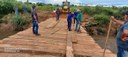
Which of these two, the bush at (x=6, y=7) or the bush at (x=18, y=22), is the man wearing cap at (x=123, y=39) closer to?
the bush at (x=18, y=22)

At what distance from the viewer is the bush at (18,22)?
33.6 meters

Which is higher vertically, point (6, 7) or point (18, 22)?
point (6, 7)

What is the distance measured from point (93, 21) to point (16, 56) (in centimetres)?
2784

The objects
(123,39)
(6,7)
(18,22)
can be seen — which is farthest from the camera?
(6,7)

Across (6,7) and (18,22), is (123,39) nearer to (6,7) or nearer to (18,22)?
(18,22)

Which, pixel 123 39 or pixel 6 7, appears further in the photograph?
pixel 6 7

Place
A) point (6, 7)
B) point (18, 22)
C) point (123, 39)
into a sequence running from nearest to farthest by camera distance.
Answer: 1. point (123, 39)
2. point (18, 22)
3. point (6, 7)

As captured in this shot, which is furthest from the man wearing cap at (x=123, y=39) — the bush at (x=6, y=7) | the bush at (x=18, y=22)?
the bush at (x=6, y=7)

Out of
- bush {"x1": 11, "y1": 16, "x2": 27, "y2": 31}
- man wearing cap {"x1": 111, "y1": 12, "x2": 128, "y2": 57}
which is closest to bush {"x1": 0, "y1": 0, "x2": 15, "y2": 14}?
bush {"x1": 11, "y1": 16, "x2": 27, "y2": 31}

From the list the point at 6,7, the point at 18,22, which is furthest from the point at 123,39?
the point at 6,7

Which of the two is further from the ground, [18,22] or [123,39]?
[123,39]

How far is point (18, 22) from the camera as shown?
34.0 meters

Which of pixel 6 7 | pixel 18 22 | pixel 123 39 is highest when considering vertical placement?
pixel 123 39

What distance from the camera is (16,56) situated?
10000 mm
